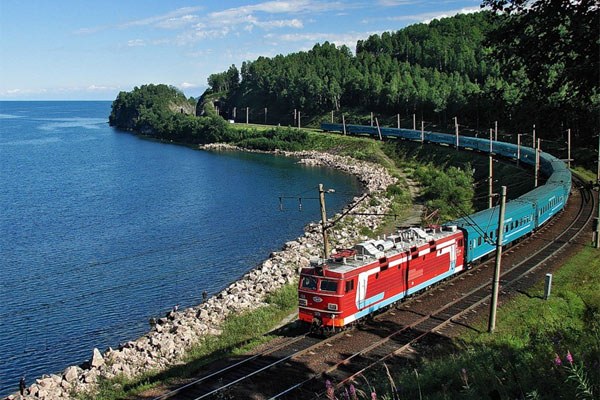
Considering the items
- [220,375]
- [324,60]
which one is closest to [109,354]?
[220,375]

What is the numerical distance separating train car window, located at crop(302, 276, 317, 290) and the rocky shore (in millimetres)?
5840

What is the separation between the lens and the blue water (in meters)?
32.2

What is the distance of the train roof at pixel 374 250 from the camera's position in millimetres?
24625

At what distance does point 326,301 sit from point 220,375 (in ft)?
17.4

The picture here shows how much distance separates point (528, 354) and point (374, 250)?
473 inches

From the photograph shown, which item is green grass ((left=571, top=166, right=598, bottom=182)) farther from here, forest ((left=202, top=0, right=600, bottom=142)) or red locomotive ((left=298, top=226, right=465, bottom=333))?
red locomotive ((left=298, top=226, right=465, bottom=333))

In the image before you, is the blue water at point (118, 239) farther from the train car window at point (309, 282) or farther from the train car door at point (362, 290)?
the train car door at point (362, 290)

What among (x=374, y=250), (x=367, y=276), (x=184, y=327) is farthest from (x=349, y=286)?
(x=184, y=327)

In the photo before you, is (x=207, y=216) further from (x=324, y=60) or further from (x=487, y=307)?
(x=324, y=60)

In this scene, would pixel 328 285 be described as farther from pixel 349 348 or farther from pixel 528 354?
pixel 528 354

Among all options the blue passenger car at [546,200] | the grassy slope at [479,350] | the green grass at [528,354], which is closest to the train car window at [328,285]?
the grassy slope at [479,350]

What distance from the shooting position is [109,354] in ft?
83.8

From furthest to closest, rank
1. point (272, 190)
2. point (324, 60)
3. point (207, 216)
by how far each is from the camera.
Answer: point (324, 60) → point (272, 190) → point (207, 216)

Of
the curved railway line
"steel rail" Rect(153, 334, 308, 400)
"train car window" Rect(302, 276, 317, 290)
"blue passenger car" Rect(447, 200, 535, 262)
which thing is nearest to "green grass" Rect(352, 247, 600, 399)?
the curved railway line
